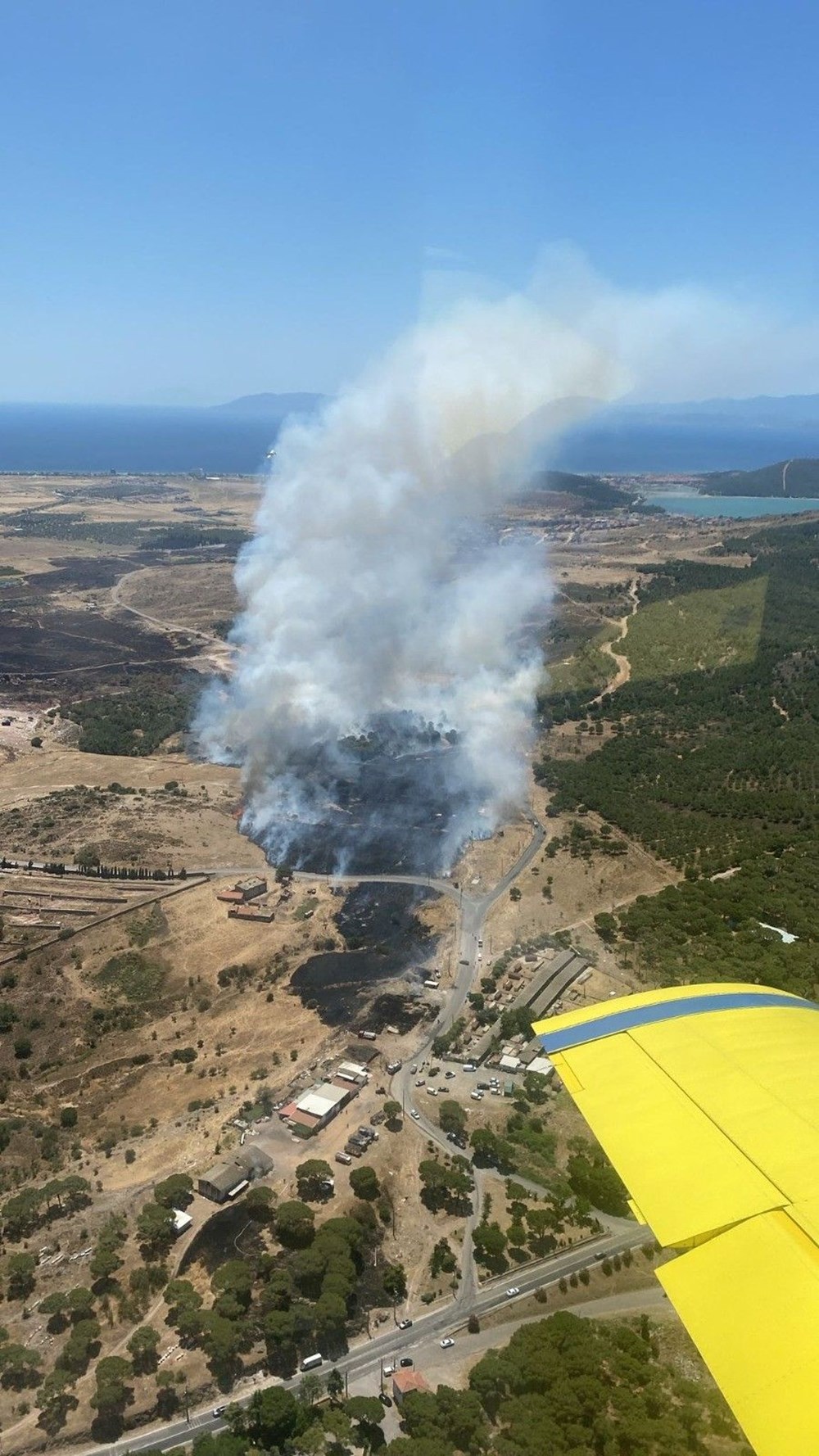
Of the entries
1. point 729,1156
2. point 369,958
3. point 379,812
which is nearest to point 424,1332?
point 729,1156

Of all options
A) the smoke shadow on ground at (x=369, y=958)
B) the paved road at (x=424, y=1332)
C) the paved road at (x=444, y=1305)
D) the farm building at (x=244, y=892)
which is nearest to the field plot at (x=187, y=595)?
the farm building at (x=244, y=892)

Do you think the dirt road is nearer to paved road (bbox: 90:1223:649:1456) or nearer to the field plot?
the field plot

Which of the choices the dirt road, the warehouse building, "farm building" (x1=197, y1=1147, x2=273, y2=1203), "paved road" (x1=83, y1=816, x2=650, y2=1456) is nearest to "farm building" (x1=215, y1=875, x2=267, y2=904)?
the warehouse building

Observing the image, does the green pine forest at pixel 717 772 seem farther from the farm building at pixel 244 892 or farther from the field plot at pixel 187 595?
the field plot at pixel 187 595

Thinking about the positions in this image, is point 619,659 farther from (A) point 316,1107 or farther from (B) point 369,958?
(A) point 316,1107

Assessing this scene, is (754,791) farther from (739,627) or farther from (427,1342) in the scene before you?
(427,1342)

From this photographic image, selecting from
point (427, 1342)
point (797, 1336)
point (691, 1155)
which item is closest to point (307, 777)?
point (427, 1342)
